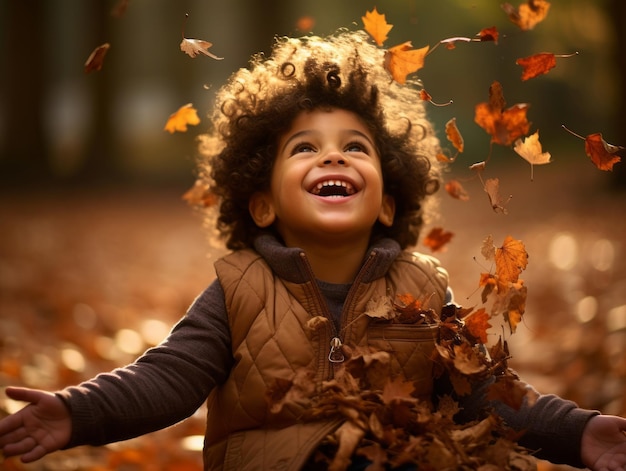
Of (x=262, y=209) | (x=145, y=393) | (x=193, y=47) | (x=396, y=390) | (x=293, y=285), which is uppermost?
(x=193, y=47)

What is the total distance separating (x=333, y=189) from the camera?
8.63 ft

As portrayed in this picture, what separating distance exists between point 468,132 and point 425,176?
2077 centimetres

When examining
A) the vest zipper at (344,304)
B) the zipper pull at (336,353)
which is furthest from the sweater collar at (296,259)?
the zipper pull at (336,353)

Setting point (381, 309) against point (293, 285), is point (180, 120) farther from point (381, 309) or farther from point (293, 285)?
point (381, 309)

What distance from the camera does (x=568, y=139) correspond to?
20906 millimetres

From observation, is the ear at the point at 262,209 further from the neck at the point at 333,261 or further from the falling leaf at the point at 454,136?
the falling leaf at the point at 454,136

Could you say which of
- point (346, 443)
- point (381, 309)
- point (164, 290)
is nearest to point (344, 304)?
point (381, 309)

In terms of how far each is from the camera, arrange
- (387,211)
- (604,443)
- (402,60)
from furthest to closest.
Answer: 1. (387,211)
2. (402,60)
3. (604,443)

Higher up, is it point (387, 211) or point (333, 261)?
point (387, 211)

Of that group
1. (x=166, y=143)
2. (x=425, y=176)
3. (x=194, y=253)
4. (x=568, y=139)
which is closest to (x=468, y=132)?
(x=568, y=139)

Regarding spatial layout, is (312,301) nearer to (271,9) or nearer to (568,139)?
(271,9)

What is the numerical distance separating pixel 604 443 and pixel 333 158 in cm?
121

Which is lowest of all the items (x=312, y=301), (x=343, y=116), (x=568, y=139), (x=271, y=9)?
(x=312, y=301)

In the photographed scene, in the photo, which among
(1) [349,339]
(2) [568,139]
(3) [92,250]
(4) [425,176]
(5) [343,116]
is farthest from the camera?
(2) [568,139]
